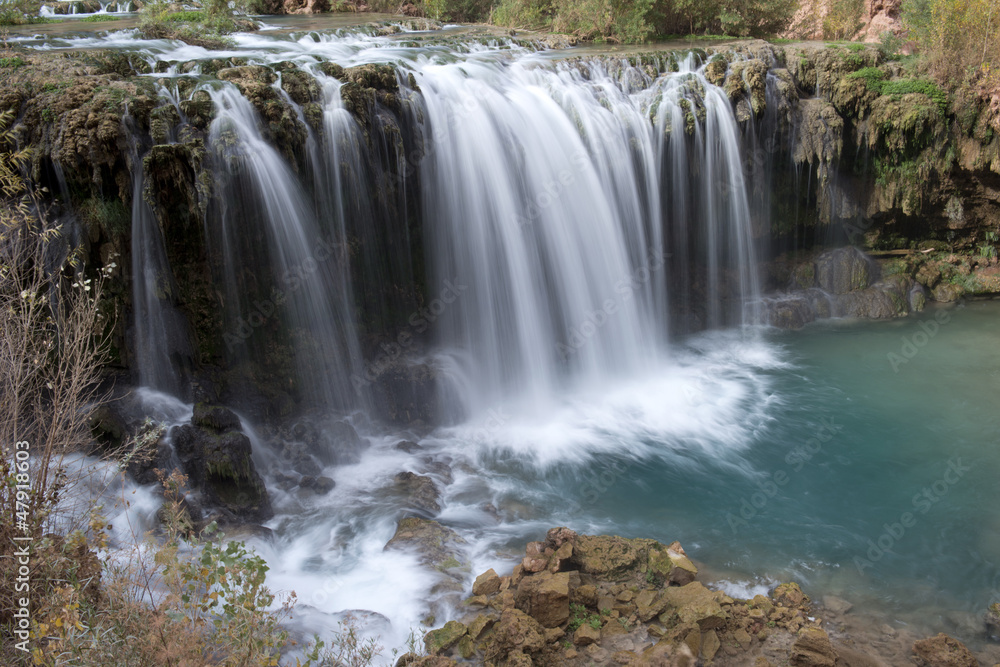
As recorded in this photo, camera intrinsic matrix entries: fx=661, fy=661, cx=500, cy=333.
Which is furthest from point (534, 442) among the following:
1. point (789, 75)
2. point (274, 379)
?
point (789, 75)

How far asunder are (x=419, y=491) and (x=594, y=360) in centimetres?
471

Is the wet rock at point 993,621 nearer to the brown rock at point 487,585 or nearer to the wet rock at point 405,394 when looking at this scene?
the brown rock at point 487,585

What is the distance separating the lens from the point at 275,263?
9.72m

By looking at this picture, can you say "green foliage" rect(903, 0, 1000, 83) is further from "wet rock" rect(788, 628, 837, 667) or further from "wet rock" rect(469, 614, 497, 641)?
"wet rock" rect(469, 614, 497, 641)

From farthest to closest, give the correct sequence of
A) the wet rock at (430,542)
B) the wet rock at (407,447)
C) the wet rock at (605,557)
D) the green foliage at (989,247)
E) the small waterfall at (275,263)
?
the green foliage at (989,247) → the wet rock at (407,447) → the small waterfall at (275,263) → the wet rock at (430,542) → the wet rock at (605,557)

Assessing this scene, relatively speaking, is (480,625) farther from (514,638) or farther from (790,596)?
(790,596)

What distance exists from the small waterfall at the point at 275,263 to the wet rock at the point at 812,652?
7.15 m

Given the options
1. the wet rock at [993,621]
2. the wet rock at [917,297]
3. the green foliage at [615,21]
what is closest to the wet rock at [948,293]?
the wet rock at [917,297]

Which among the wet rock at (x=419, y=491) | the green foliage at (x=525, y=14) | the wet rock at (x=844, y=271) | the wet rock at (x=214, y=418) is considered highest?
the green foliage at (x=525, y=14)

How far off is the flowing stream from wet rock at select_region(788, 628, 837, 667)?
1.25 m

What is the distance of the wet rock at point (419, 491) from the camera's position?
892 cm

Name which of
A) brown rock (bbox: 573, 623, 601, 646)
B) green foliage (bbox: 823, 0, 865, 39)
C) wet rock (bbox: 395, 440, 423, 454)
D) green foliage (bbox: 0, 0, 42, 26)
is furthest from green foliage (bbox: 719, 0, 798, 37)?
green foliage (bbox: 0, 0, 42, 26)

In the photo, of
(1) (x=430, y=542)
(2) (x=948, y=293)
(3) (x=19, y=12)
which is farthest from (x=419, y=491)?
(3) (x=19, y=12)

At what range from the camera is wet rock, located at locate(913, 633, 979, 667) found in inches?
246
